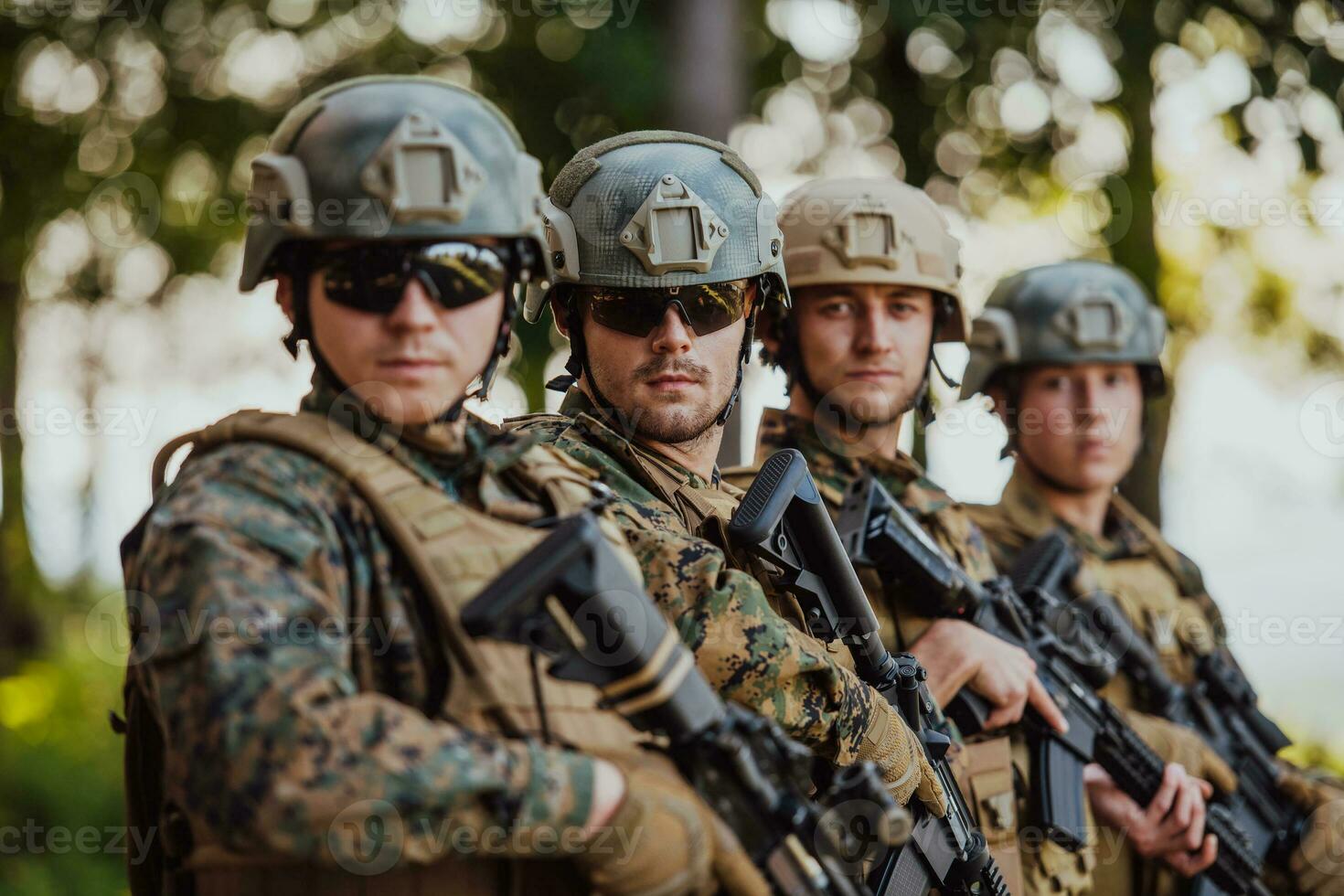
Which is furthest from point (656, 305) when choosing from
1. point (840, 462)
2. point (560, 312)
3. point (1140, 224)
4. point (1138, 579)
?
point (1140, 224)

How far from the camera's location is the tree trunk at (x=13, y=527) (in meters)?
9.87

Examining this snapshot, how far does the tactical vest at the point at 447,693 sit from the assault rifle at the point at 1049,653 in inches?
60.8

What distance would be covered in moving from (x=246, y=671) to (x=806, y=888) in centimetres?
97

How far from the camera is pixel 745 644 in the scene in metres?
2.94

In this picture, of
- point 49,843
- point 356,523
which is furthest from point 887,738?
point 49,843

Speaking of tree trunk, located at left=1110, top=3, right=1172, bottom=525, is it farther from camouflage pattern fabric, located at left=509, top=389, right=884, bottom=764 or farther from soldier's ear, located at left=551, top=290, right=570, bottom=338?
camouflage pattern fabric, located at left=509, top=389, right=884, bottom=764

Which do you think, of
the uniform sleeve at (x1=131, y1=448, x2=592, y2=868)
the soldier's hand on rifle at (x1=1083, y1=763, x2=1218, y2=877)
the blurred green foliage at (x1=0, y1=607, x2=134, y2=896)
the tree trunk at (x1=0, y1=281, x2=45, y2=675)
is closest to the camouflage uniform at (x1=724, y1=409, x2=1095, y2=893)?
the soldier's hand on rifle at (x1=1083, y1=763, x2=1218, y2=877)

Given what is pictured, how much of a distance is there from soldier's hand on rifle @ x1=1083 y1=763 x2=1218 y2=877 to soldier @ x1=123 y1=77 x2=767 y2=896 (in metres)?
2.72

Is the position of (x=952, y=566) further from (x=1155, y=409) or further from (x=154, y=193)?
(x=154, y=193)

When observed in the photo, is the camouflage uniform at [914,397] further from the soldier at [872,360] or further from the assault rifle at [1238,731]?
the assault rifle at [1238,731]

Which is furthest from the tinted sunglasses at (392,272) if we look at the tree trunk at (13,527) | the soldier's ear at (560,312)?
the tree trunk at (13,527)

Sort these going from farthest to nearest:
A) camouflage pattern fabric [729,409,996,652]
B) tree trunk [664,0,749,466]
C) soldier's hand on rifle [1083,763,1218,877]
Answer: tree trunk [664,0,749,466] < soldier's hand on rifle [1083,763,1218,877] < camouflage pattern fabric [729,409,996,652]

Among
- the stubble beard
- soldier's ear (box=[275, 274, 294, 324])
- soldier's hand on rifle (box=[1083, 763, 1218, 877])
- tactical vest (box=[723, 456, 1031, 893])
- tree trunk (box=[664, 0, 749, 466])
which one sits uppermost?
tree trunk (box=[664, 0, 749, 466])

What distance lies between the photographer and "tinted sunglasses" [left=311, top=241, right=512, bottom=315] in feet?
8.09
